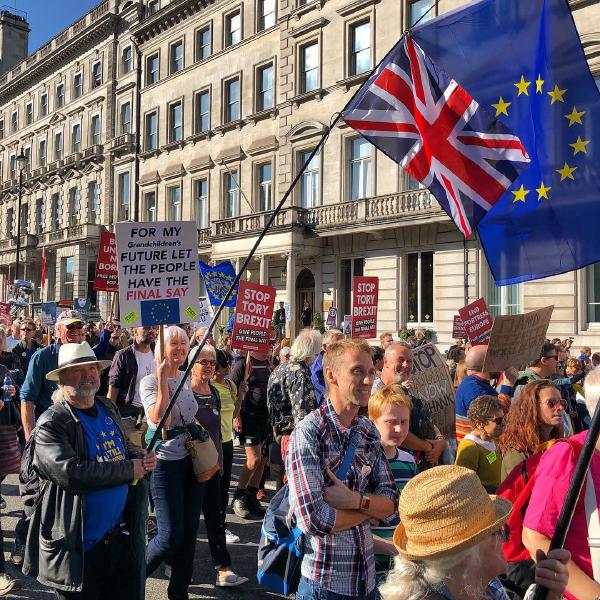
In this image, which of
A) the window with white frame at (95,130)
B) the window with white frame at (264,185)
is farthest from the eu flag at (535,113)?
the window with white frame at (95,130)

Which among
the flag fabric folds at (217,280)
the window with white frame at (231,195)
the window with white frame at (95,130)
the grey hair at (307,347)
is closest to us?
the grey hair at (307,347)

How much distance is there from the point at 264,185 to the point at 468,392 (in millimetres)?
23430

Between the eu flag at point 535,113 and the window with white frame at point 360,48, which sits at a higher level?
the window with white frame at point 360,48

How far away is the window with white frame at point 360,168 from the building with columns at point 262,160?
6 centimetres

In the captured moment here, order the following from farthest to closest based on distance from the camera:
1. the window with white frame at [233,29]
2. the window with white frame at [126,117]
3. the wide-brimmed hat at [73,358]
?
the window with white frame at [126,117] < the window with white frame at [233,29] < the wide-brimmed hat at [73,358]

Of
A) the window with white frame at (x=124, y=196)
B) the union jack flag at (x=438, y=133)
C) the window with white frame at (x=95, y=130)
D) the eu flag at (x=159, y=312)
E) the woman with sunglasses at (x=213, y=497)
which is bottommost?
the woman with sunglasses at (x=213, y=497)

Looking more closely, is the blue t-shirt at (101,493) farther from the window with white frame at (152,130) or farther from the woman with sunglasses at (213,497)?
the window with white frame at (152,130)

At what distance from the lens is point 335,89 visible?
24703 mm

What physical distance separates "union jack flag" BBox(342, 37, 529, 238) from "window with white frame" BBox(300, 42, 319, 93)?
863 inches

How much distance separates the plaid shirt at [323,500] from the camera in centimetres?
275

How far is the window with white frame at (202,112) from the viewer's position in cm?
3150

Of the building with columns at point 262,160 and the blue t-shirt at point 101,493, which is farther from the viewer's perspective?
the building with columns at point 262,160

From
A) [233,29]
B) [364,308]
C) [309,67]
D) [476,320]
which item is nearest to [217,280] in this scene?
[364,308]

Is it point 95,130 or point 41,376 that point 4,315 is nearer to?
point 41,376
